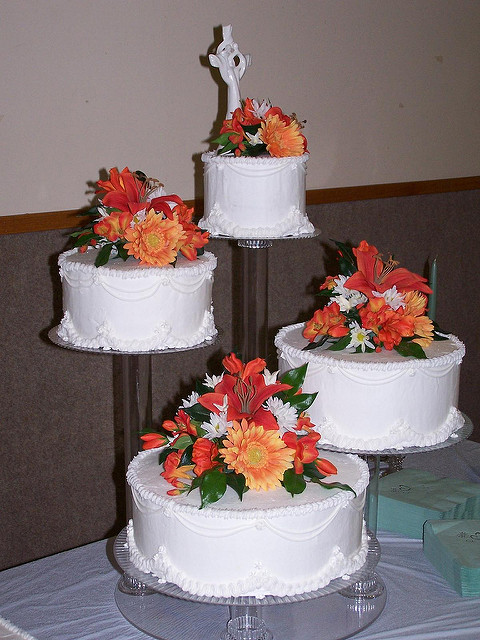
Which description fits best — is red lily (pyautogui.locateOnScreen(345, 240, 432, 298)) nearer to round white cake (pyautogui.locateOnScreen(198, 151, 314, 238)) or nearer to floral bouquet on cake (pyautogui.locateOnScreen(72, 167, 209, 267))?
floral bouquet on cake (pyautogui.locateOnScreen(72, 167, 209, 267))

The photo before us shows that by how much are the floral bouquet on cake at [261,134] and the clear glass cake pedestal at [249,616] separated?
3.09ft

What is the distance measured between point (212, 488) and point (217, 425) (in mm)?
92

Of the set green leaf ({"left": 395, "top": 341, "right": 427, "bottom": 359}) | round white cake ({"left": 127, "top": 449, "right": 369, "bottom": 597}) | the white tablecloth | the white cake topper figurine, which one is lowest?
the white tablecloth

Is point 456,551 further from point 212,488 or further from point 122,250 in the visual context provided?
point 122,250

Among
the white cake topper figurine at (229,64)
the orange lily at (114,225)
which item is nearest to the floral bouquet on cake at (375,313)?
the orange lily at (114,225)

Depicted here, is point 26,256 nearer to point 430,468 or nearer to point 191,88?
point 191,88

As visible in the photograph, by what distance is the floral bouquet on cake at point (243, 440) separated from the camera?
4.07 ft

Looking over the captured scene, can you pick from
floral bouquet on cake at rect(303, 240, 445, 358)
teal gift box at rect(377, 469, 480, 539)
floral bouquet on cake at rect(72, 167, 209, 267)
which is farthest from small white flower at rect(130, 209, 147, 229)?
teal gift box at rect(377, 469, 480, 539)

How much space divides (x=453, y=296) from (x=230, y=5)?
1736mm

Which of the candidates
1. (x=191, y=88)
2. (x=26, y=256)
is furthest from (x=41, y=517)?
(x=191, y=88)

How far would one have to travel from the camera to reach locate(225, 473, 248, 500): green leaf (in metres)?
1.25

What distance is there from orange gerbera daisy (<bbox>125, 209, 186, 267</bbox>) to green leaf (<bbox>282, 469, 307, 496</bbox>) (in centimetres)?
57

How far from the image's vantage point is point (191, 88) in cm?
279

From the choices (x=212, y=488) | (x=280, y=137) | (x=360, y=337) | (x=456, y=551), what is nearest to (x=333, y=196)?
(x=280, y=137)
